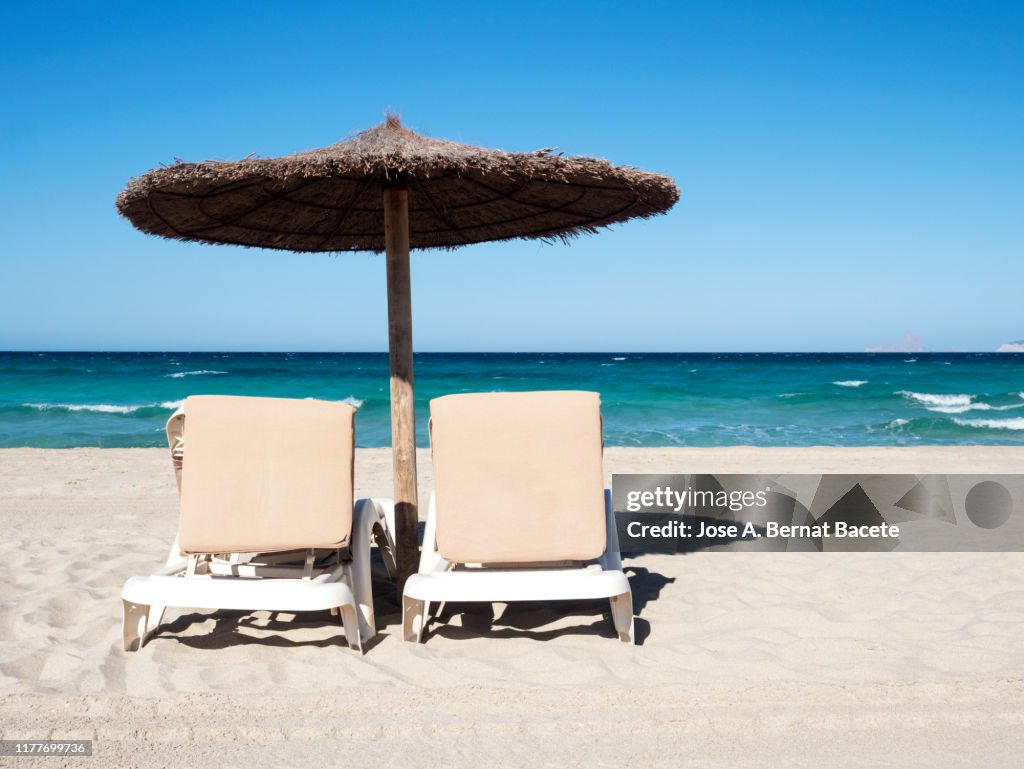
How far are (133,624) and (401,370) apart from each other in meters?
1.51

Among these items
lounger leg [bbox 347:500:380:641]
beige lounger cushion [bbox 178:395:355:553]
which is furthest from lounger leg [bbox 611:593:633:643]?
beige lounger cushion [bbox 178:395:355:553]

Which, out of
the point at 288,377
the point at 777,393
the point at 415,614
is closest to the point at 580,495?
the point at 415,614

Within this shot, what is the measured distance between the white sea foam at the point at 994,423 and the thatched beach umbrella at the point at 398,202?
15.1 m

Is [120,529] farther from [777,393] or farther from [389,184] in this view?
[777,393]

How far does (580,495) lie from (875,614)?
4.79 feet

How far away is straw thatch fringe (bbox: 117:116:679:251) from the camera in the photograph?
3188 millimetres

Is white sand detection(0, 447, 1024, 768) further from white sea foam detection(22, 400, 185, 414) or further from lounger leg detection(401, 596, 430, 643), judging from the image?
white sea foam detection(22, 400, 185, 414)

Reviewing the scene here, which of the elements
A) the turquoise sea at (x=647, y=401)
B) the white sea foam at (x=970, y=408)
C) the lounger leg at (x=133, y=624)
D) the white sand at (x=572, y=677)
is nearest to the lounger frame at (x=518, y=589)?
the white sand at (x=572, y=677)

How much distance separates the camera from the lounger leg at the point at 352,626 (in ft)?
9.90

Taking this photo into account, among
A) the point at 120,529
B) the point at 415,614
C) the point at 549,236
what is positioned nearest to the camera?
the point at 415,614

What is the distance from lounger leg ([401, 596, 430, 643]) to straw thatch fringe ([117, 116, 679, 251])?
1.71 m

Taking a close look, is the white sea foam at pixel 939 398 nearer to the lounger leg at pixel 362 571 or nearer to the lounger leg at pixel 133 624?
the lounger leg at pixel 362 571

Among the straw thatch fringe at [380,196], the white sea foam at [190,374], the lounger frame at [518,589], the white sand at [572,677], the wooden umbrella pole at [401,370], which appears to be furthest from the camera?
the white sea foam at [190,374]

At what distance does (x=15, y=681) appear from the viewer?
8.87 ft
